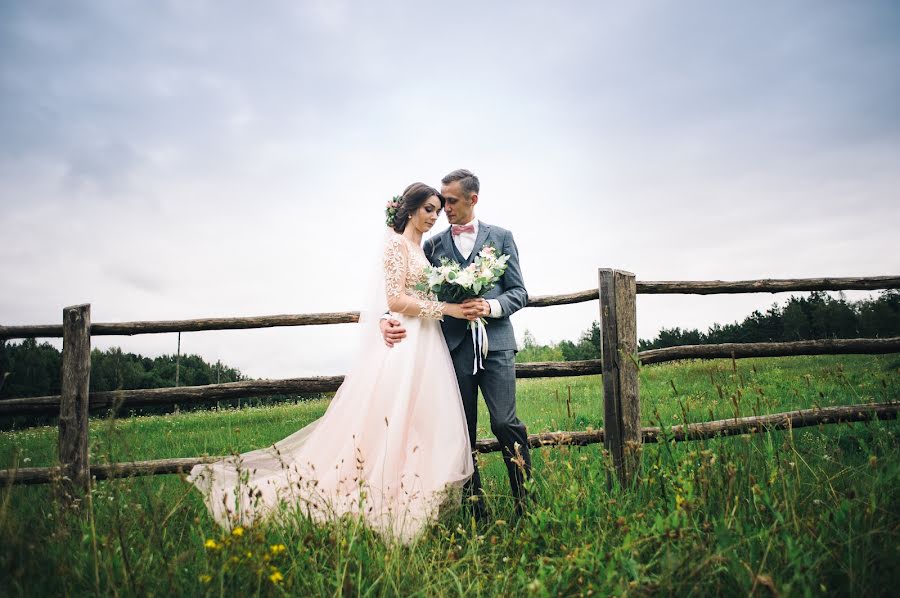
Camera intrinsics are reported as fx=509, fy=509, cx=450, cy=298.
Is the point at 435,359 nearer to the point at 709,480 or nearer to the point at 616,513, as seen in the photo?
the point at 616,513

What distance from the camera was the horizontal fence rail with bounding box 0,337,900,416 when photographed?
4.25m

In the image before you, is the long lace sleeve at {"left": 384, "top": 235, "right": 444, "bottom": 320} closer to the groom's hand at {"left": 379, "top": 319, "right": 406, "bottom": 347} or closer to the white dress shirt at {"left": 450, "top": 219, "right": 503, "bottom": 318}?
the groom's hand at {"left": 379, "top": 319, "right": 406, "bottom": 347}

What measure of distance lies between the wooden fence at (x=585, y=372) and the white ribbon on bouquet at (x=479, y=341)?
893mm

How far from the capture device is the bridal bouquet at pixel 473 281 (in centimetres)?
331

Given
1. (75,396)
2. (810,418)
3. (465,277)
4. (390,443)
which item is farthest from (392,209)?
(810,418)

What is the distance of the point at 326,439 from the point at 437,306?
1.19 meters

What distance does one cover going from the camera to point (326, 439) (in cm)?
350

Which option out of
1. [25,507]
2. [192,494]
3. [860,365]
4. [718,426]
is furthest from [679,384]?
[25,507]

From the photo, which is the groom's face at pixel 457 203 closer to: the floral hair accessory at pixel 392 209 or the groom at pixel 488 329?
the groom at pixel 488 329

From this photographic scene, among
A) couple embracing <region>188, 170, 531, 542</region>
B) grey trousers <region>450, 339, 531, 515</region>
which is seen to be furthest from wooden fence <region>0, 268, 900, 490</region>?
couple embracing <region>188, 170, 531, 542</region>

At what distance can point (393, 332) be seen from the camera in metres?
3.53

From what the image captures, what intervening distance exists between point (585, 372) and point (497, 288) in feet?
3.91

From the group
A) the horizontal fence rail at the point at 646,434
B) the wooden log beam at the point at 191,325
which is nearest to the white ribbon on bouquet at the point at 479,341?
the horizontal fence rail at the point at 646,434

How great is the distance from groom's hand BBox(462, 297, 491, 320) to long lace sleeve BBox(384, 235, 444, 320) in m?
0.18
